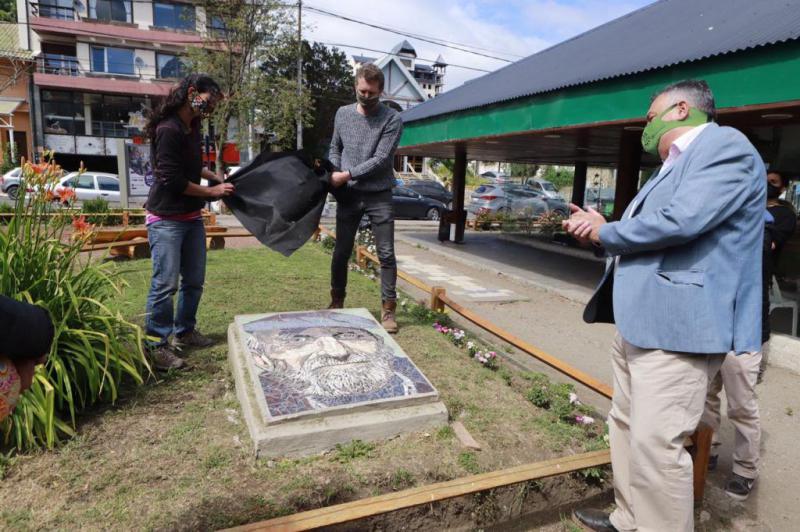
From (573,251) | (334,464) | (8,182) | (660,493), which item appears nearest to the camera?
(660,493)

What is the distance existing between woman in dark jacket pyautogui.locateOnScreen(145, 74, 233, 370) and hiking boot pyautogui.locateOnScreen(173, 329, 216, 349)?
0.83ft

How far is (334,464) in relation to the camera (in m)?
2.77

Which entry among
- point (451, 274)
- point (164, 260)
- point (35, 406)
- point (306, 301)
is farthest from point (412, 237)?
point (35, 406)

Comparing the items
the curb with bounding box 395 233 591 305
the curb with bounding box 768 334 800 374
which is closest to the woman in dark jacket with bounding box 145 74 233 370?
the curb with bounding box 768 334 800 374

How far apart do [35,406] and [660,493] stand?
2.93 m

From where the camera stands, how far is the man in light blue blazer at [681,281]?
1964 millimetres

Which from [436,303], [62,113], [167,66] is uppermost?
[167,66]

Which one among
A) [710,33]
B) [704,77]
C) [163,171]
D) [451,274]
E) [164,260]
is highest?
[710,33]

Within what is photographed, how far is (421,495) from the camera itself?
229 centimetres

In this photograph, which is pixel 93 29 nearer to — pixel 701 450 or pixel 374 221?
pixel 374 221

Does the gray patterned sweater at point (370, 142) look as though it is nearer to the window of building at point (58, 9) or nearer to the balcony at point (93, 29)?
the balcony at point (93, 29)

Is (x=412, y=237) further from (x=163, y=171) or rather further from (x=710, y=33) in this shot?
(x=163, y=171)

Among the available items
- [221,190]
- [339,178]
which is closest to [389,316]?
[339,178]

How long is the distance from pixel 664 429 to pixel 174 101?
336cm
